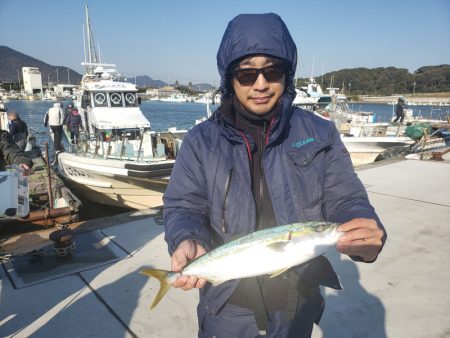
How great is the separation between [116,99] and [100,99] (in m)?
0.56

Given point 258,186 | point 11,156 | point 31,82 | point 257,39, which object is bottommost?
point 11,156

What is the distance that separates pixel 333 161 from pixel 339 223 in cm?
33

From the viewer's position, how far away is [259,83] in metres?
1.77

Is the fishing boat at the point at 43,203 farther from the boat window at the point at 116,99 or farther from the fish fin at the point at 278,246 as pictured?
the fish fin at the point at 278,246

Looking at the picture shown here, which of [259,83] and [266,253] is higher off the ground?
[259,83]

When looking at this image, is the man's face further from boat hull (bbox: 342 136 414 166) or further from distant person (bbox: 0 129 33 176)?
boat hull (bbox: 342 136 414 166)

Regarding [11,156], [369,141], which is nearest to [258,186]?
[11,156]

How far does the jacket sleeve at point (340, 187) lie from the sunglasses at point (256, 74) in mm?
432

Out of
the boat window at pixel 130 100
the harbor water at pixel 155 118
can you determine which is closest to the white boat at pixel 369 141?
the harbor water at pixel 155 118

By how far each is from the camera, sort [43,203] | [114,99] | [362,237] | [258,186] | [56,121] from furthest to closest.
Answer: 1. [56,121]
2. [114,99]
3. [43,203]
4. [258,186]
5. [362,237]

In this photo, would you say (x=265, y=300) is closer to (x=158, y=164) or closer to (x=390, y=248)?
(x=390, y=248)

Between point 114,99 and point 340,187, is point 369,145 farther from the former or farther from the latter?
point 340,187

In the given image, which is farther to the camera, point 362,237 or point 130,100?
point 130,100

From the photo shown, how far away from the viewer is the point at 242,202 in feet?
5.42
